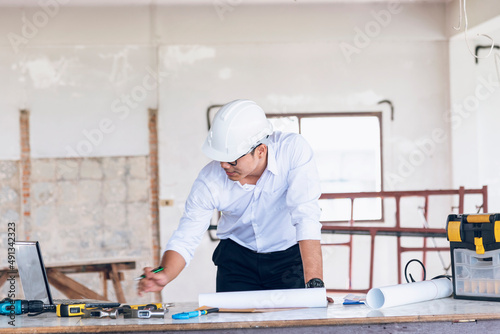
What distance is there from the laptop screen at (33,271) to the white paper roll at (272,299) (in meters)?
0.63

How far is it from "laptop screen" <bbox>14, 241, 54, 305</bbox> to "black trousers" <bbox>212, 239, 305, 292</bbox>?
0.77 m

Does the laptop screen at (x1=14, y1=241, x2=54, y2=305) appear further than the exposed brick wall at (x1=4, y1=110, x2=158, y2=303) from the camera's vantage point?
No

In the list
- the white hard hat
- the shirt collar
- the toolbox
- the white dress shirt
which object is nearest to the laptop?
the white dress shirt

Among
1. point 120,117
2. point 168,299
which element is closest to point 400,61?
point 120,117

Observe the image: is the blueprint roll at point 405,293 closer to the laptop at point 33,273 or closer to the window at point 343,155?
the laptop at point 33,273

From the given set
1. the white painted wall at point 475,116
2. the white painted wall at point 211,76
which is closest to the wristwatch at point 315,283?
the white painted wall at point 211,76

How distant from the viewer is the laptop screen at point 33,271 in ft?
7.75

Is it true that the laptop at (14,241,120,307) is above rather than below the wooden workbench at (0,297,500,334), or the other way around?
above

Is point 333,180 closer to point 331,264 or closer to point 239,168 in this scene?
point 331,264

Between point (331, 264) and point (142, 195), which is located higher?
point (142, 195)

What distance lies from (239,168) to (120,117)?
4314mm

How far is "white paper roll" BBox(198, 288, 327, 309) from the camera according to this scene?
2178 mm

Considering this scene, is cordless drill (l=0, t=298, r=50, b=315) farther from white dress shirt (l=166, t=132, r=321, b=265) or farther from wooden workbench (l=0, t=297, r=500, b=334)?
white dress shirt (l=166, t=132, r=321, b=265)

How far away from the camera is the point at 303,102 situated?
22.0ft
